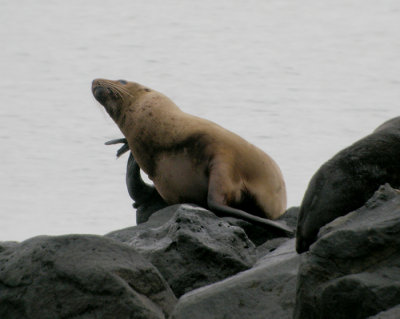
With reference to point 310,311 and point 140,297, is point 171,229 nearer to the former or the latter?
point 140,297

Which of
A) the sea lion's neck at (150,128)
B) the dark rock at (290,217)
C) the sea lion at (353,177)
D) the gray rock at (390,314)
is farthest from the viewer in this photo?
the sea lion's neck at (150,128)

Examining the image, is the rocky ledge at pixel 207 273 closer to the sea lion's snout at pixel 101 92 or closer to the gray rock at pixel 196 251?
the gray rock at pixel 196 251

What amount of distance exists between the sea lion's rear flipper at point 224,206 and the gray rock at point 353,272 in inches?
85.8

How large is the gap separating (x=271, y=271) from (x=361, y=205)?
42cm

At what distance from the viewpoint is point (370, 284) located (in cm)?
304

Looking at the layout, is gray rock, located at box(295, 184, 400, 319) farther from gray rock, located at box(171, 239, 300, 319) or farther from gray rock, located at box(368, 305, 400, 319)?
gray rock, located at box(171, 239, 300, 319)

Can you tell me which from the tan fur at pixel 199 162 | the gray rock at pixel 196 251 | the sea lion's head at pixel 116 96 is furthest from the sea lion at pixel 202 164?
the gray rock at pixel 196 251

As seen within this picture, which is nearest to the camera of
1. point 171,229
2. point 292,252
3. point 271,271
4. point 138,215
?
point 271,271

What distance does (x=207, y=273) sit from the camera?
441 centimetres

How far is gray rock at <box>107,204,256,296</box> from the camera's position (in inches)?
174

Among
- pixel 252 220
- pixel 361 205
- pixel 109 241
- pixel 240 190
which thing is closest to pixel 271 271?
pixel 361 205

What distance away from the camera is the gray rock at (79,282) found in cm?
374

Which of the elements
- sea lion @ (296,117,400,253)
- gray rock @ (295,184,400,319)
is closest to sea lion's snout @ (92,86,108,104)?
sea lion @ (296,117,400,253)

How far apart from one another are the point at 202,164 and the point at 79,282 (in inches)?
97.1
